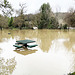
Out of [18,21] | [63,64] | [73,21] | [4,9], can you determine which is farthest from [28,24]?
[63,64]

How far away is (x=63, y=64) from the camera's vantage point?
17.2 ft

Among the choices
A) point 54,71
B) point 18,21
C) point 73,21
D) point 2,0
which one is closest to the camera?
point 54,71

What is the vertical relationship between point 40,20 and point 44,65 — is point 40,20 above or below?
above

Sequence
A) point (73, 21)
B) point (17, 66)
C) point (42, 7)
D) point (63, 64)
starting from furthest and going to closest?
point (42, 7) < point (73, 21) < point (63, 64) < point (17, 66)

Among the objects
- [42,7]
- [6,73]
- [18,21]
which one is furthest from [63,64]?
[42,7]

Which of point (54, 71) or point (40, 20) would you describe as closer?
point (54, 71)

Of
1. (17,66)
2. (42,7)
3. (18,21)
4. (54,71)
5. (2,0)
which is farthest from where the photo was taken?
(42,7)

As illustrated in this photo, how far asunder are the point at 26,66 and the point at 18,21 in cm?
2876

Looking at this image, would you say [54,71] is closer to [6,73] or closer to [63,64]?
[63,64]

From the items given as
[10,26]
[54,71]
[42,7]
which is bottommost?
[54,71]

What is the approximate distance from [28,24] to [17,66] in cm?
2907

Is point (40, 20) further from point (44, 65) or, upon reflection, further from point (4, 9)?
point (44, 65)

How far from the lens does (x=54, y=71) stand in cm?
444

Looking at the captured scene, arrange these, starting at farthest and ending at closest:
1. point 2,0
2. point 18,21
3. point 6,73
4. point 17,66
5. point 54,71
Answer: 1. point 18,21
2. point 2,0
3. point 17,66
4. point 54,71
5. point 6,73
